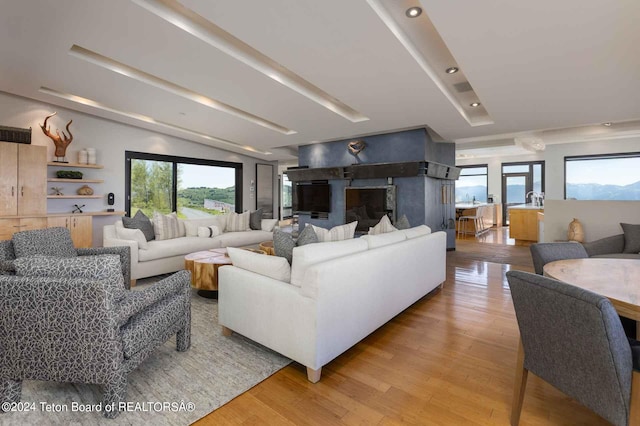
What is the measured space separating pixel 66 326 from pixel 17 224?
5.04m

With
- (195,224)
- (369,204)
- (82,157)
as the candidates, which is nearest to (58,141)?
(82,157)

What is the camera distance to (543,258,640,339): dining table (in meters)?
1.34

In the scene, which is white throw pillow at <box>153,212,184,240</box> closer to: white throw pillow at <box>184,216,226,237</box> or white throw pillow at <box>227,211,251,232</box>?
white throw pillow at <box>184,216,226,237</box>

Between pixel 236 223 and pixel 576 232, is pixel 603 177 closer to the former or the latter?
pixel 576 232

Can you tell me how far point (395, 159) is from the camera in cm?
635

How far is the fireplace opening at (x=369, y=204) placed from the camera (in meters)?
6.39

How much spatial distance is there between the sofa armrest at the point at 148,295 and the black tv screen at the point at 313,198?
5224mm

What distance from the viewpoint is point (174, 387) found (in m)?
1.92

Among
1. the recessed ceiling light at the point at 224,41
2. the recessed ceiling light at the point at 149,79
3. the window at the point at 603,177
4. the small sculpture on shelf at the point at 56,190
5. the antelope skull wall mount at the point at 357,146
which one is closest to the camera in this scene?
the recessed ceiling light at the point at 224,41

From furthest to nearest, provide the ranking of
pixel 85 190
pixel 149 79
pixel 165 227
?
pixel 85 190 → pixel 165 227 → pixel 149 79

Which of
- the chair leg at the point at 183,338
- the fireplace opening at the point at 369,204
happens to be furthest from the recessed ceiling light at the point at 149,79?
the chair leg at the point at 183,338

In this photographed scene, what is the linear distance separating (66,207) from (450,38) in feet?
23.3

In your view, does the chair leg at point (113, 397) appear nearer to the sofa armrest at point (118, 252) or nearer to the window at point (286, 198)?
the sofa armrest at point (118, 252)

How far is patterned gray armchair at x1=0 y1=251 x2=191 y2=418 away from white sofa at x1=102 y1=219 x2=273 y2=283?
2.60 metres
